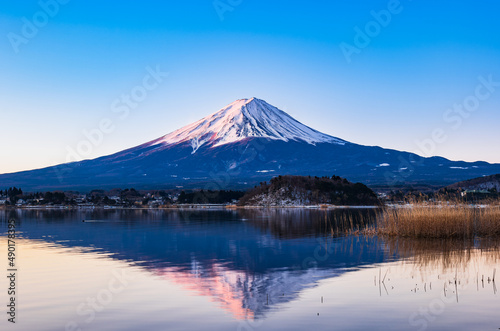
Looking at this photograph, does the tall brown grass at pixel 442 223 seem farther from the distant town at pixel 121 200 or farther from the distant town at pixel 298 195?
the distant town at pixel 121 200

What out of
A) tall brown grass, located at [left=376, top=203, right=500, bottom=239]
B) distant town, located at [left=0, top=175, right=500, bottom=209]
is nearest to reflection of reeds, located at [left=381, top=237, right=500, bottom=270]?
tall brown grass, located at [left=376, top=203, right=500, bottom=239]

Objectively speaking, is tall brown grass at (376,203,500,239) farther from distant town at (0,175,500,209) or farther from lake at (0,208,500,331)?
distant town at (0,175,500,209)

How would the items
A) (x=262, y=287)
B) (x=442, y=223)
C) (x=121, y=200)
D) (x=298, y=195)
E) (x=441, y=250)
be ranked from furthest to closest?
(x=121, y=200) < (x=298, y=195) < (x=442, y=223) < (x=441, y=250) < (x=262, y=287)

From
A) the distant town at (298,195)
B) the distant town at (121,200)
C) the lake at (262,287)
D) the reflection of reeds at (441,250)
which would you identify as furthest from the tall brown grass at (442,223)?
the distant town at (121,200)

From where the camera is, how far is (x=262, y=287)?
16500 mm

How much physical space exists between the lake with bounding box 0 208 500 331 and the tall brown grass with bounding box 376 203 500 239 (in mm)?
1434

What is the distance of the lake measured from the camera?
12.6m

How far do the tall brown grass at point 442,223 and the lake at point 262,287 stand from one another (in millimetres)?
1434

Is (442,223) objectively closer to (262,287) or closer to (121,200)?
(262,287)

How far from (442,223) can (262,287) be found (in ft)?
47.7

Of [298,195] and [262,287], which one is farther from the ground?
[298,195]

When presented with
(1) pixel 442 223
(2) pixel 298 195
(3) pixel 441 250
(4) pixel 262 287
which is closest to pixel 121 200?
(2) pixel 298 195

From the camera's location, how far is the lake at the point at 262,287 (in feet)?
41.2

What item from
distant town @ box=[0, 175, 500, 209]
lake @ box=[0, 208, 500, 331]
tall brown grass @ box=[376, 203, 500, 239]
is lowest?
lake @ box=[0, 208, 500, 331]
